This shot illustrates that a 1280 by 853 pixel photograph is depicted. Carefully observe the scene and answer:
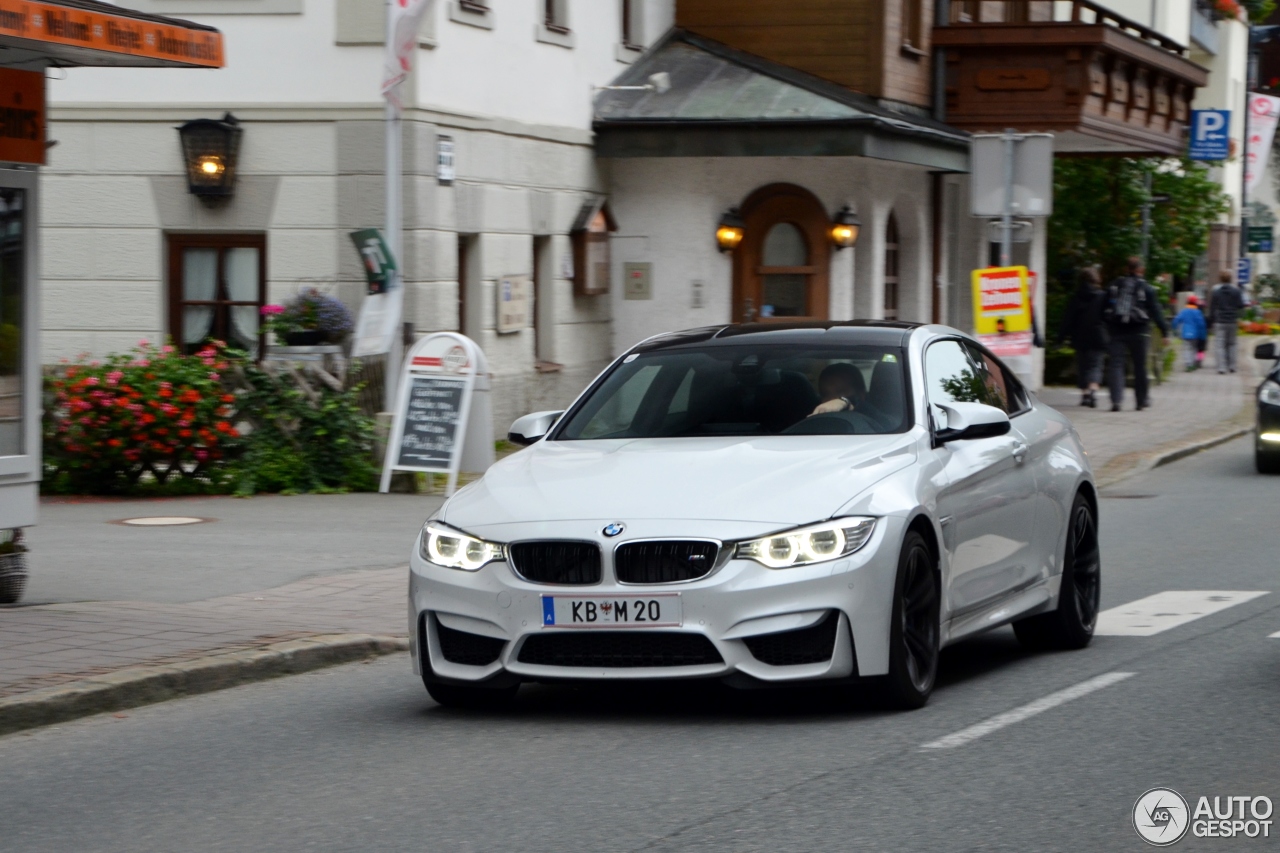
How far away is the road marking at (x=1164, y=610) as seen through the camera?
994cm

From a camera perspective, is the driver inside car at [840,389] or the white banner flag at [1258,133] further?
the white banner flag at [1258,133]

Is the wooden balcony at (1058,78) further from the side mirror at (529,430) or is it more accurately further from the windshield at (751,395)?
the side mirror at (529,430)

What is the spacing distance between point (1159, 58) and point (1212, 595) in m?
18.9

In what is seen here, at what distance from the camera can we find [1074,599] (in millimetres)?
9203

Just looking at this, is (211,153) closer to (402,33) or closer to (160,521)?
(402,33)

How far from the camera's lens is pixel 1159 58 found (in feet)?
94.1

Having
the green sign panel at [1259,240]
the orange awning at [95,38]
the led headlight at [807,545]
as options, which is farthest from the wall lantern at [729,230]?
the green sign panel at [1259,240]

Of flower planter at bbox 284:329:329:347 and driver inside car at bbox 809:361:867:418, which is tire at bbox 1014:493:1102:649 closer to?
driver inside car at bbox 809:361:867:418

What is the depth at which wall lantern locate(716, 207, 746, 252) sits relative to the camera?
78.7 feet

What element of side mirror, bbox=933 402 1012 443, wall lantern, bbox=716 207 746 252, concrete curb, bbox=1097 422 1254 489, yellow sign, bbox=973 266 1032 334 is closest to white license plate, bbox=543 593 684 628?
side mirror, bbox=933 402 1012 443

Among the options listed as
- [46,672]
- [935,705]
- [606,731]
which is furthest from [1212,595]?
[46,672]

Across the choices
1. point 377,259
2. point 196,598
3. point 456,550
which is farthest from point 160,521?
point 456,550

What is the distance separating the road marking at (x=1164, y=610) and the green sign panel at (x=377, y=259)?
25.9 feet

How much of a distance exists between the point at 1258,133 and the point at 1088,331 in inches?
836
